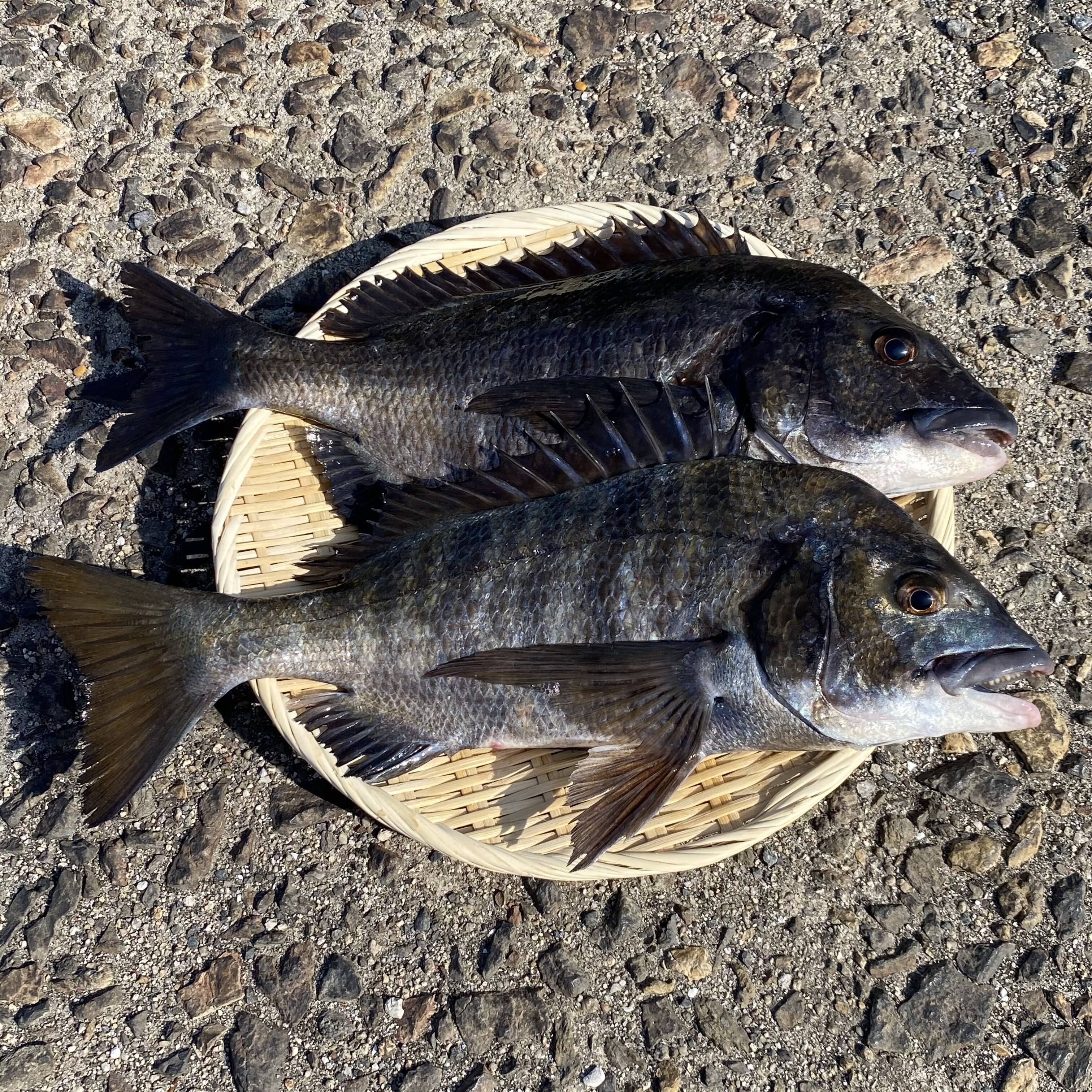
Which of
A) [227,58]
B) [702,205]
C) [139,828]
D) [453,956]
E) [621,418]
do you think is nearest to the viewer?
[621,418]

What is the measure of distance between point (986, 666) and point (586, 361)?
4.40 ft

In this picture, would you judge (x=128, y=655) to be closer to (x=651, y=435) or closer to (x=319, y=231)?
(x=651, y=435)

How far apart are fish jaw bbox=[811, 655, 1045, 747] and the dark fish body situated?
707mm

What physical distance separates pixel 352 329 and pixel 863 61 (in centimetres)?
247

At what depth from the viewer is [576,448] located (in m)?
2.73

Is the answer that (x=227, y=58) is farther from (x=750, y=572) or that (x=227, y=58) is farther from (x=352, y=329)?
(x=750, y=572)

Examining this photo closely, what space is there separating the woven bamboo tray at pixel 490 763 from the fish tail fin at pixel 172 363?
0.57 ft

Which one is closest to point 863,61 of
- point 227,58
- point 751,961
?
point 227,58

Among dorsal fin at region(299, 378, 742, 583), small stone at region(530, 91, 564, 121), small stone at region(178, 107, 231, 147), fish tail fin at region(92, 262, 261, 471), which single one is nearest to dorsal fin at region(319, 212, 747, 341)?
fish tail fin at region(92, 262, 261, 471)

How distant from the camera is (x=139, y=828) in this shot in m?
3.19

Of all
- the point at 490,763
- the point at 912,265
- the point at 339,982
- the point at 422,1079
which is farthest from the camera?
the point at 912,265

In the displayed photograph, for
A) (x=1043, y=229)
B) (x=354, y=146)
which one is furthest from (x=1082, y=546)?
(x=354, y=146)

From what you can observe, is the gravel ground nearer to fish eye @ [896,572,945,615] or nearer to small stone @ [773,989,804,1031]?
small stone @ [773,989,804,1031]

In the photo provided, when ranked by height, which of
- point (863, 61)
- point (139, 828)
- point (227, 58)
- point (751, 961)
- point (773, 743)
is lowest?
point (751, 961)
